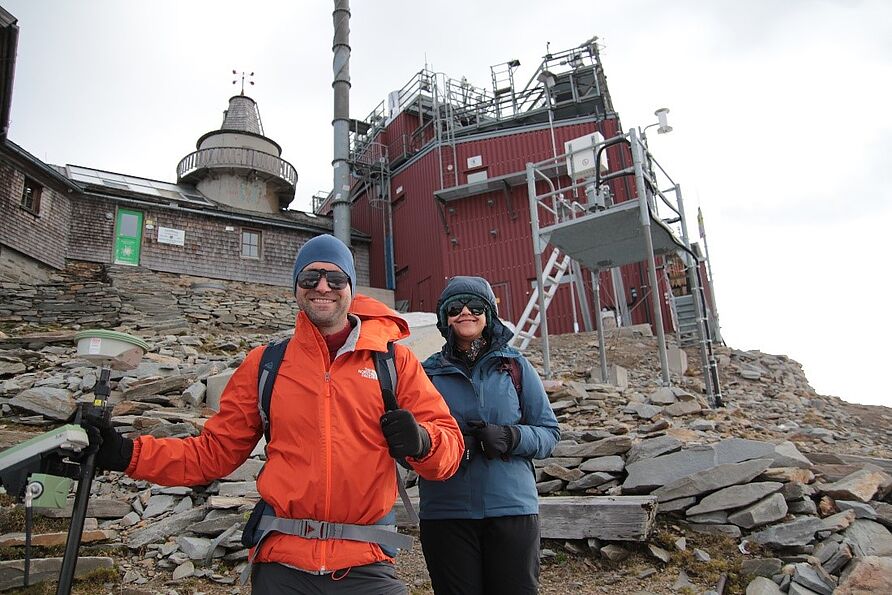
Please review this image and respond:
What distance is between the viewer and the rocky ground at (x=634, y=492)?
14.3ft

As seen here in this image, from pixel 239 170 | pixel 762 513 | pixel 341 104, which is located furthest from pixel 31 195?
pixel 762 513

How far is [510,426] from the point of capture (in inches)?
116

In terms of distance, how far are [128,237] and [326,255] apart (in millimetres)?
22841

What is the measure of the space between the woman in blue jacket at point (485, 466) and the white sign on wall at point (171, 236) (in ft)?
73.6

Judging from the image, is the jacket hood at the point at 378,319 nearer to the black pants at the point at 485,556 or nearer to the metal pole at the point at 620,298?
the black pants at the point at 485,556

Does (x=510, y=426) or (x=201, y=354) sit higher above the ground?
(x=201, y=354)

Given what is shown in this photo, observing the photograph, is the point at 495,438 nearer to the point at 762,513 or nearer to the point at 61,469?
the point at 61,469

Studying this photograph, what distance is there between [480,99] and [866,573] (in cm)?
2627

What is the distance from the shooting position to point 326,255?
102 inches

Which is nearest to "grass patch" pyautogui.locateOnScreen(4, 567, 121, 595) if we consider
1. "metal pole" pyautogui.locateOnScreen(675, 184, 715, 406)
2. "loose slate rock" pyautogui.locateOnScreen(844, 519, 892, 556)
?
"loose slate rock" pyautogui.locateOnScreen(844, 519, 892, 556)

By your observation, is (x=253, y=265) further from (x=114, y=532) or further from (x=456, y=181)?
(x=114, y=532)

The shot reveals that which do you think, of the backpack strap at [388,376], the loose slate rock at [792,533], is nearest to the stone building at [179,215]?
the backpack strap at [388,376]

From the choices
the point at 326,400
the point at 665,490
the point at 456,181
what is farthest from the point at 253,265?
the point at 326,400

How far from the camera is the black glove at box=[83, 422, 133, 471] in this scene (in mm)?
2357
